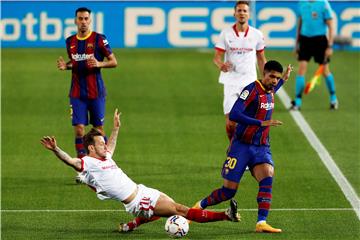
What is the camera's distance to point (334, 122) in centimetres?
2162

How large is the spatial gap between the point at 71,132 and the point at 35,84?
19.4 feet

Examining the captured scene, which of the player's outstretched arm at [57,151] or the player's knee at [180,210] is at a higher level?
the player's outstretched arm at [57,151]

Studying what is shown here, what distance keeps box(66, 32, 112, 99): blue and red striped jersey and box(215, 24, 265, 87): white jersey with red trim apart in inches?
73.9

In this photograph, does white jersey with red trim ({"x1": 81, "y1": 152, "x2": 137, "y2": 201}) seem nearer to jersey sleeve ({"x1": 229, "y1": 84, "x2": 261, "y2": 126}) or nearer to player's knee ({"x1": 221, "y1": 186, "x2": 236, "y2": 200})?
player's knee ({"x1": 221, "y1": 186, "x2": 236, "y2": 200})

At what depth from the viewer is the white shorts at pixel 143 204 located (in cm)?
1259

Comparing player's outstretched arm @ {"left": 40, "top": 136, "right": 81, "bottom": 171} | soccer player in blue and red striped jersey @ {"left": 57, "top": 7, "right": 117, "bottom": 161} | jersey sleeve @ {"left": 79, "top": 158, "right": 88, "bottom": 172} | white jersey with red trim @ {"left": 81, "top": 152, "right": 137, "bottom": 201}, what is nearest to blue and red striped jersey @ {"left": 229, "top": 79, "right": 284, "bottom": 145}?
white jersey with red trim @ {"left": 81, "top": 152, "right": 137, "bottom": 201}

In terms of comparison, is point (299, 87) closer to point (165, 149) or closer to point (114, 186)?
point (165, 149)

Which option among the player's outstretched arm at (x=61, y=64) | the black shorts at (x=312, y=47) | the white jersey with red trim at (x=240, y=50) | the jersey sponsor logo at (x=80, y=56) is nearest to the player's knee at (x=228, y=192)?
the player's outstretched arm at (x=61, y=64)

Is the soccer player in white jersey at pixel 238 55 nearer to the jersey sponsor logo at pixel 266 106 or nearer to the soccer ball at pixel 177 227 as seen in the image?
the jersey sponsor logo at pixel 266 106

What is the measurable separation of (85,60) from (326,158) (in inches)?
177

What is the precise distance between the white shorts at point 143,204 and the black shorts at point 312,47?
1078 centimetres

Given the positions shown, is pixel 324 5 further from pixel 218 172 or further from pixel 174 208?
pixel 174 208

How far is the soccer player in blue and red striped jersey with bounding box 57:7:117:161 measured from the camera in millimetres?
16078

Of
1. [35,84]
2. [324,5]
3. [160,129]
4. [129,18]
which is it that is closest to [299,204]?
[160,129]
